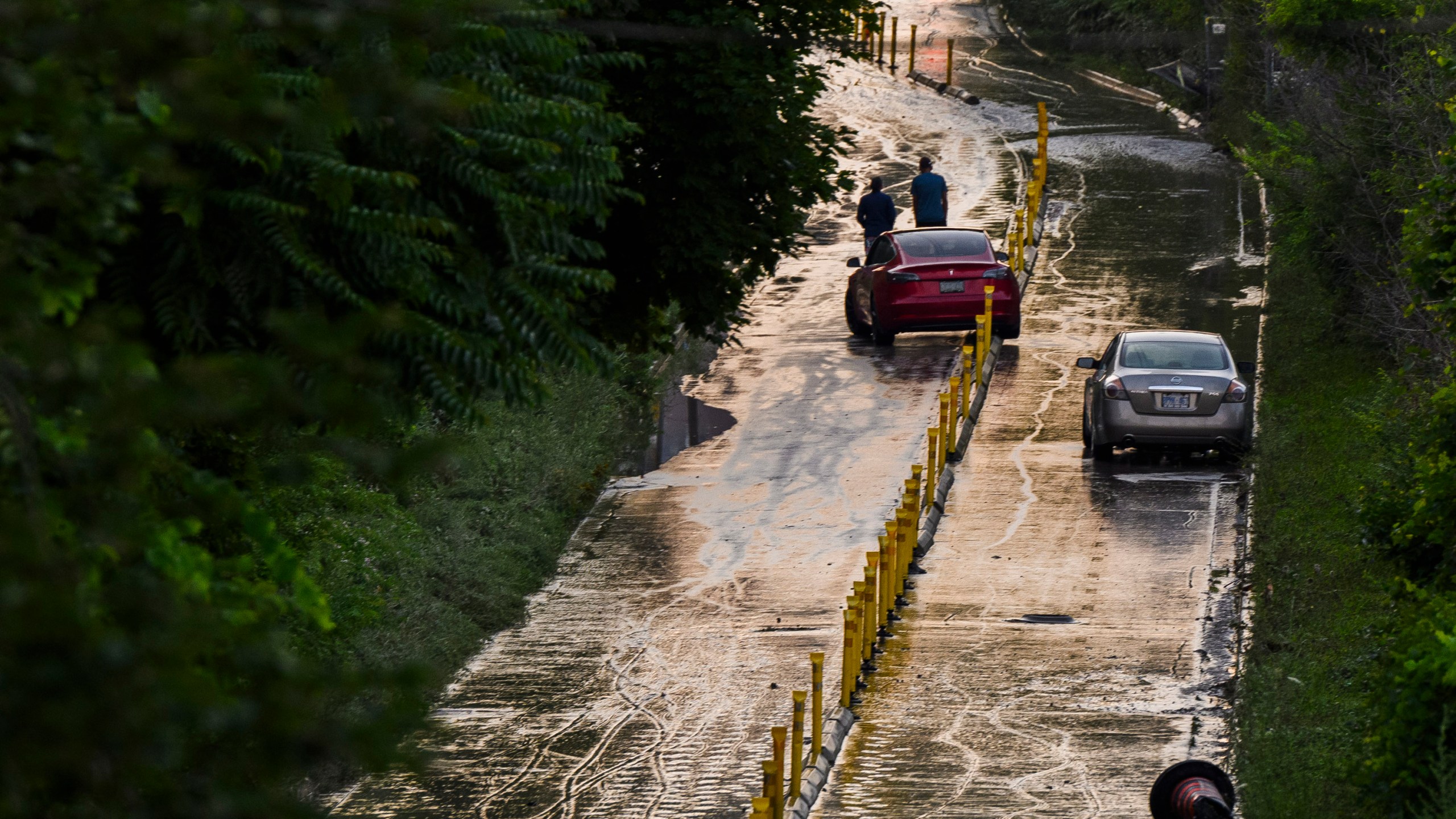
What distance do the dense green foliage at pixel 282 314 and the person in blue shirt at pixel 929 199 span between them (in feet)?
39.7

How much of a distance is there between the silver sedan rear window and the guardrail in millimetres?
1708

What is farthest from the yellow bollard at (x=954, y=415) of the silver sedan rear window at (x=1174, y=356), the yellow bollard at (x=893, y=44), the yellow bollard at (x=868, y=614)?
the yellow bollard at (x=893, y=44)

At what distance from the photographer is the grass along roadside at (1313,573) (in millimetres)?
10086

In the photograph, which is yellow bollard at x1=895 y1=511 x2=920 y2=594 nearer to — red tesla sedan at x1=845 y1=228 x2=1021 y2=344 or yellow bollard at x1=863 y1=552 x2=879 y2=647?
yellow bollard at x1=863 y1=552 x2=879 y2=647

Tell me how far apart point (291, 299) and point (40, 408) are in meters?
2.89

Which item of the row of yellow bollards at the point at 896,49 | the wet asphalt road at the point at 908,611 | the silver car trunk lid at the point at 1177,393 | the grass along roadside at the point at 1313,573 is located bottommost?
the wet asphalt road at the point at 908,611

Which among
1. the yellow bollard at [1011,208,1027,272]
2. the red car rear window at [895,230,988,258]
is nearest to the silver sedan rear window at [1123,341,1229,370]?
the red car rear window at [895,230,988,258]

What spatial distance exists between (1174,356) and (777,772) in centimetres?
1053

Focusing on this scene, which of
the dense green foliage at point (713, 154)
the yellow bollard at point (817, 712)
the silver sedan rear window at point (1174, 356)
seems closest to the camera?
the yellow bollard at point (817, 712)

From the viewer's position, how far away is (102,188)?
14.8 feet

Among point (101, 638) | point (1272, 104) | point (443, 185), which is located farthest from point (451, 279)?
point (1272, 104)

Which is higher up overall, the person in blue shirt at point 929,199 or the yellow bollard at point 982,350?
the person in blue shirt at point 929,199

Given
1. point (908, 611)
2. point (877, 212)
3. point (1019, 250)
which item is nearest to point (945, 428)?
point (908, 611)

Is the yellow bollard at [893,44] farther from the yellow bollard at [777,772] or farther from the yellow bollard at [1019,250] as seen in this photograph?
the yellow bollard at [777,772]
